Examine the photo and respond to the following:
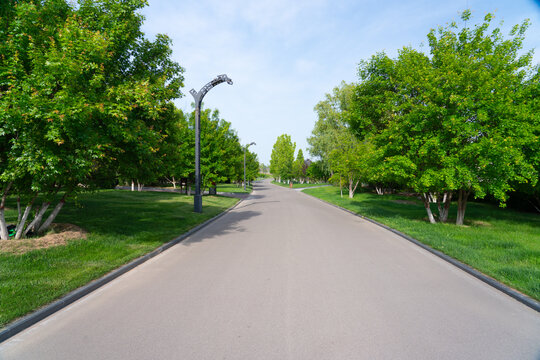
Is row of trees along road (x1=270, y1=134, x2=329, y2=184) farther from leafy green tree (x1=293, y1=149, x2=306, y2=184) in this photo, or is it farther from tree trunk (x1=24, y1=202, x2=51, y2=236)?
tree trunk (x1=24, y1=202, x2=51, y2=236)

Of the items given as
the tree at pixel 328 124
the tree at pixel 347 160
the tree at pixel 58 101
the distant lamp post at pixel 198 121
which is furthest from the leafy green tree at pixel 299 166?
the tree at pixel 58 101

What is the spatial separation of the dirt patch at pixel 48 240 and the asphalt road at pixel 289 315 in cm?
288

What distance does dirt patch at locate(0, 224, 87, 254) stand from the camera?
6055 millimetres

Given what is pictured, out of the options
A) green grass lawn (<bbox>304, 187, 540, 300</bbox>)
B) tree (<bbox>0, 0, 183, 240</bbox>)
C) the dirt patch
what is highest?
tree (<bbox>0, 0, 183, 240</bbox>)

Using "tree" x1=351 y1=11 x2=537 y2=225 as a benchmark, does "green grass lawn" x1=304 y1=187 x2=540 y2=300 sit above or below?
below

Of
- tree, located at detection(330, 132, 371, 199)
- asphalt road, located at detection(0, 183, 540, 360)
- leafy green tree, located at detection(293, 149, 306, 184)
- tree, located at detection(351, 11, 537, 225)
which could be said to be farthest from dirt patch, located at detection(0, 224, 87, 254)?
leafy green tree, located at detection(293, 149, 306, 184)

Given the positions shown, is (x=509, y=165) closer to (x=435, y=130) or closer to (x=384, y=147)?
(x=435, y=130)

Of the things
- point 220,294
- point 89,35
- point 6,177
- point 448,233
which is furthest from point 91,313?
point 448,233

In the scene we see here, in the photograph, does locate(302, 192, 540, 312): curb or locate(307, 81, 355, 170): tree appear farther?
locate(307, 81, 355, 170): tree

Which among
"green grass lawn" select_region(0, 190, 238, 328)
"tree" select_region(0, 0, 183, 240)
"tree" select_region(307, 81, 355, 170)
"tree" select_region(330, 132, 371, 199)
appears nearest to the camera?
"green grass lawn" select_region(0, 190, 238, 328)

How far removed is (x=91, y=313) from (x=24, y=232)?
5.08 meters

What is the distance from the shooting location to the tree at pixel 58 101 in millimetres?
5070

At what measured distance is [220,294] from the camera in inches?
170

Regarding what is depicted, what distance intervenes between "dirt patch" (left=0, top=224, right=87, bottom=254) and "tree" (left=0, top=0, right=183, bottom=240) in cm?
53
